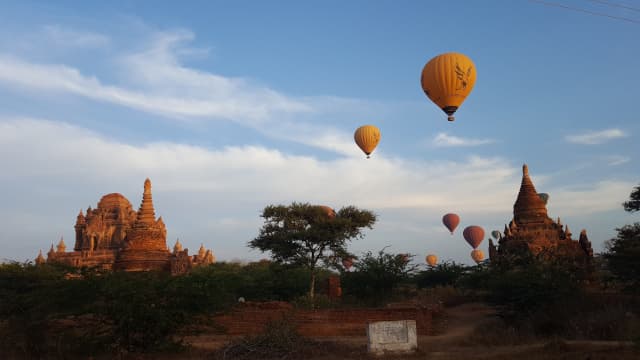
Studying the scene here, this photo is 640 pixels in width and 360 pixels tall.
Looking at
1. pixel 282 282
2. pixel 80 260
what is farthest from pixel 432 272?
pixel 80 260

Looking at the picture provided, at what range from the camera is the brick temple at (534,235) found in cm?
3281

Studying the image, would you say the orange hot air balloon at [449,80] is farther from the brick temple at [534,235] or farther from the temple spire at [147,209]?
the temple spire at [147,209]

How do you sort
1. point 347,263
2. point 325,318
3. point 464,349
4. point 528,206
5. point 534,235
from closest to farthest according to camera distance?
point 464,349, point 325,318, point 347,263, point 534,235, point 528,206

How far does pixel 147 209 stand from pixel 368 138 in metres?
22.2

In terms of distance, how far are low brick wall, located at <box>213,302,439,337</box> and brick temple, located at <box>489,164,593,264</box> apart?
1506cm

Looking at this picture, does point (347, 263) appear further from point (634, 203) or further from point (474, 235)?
point (474, 235)

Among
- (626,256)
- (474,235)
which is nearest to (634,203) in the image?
(626,256)

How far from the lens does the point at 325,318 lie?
18234mm

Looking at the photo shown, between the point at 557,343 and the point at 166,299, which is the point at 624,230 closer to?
the point at 557,343

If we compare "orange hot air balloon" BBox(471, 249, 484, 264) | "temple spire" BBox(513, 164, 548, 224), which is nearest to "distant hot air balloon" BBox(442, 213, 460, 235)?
"orange hot air balloon" BBox(471, 249, 484, 264)

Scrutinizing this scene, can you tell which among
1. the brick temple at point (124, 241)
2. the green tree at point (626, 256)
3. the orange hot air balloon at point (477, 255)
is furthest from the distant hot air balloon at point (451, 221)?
the green tree at point (626, 256)

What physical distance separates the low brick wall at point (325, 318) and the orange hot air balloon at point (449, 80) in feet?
26.8

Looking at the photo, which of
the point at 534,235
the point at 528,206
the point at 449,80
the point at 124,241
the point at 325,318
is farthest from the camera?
the point at 124,241

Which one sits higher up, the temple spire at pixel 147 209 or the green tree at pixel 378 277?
the temple spire at pixel 147 209
